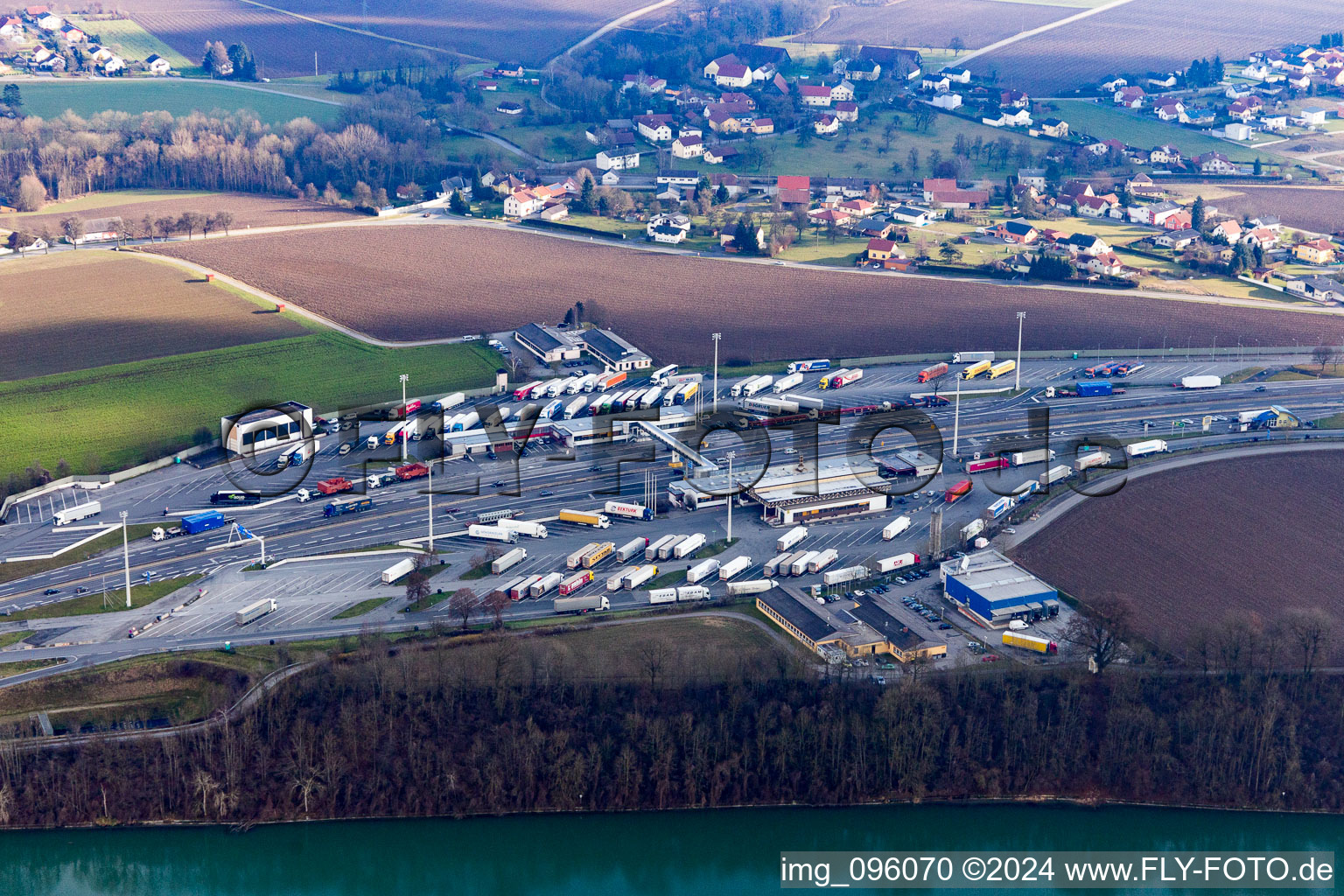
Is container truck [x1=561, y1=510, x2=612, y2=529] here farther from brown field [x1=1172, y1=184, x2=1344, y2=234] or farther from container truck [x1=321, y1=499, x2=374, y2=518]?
brown field [x1=1172, y1=184, x2=1344, y2=234]

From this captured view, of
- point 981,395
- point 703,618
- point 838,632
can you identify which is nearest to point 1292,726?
point 838,632

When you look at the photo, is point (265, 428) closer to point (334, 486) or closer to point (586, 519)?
point (334, 486)

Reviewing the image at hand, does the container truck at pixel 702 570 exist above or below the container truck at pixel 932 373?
below

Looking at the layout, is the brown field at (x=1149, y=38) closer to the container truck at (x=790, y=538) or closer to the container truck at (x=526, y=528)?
the container truck at (x=790, y=538)

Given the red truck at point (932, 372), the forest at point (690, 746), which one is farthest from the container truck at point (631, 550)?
the red truck at point (932, 372)

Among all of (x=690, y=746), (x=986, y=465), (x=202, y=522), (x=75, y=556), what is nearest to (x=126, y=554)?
(x=75, y=556)
